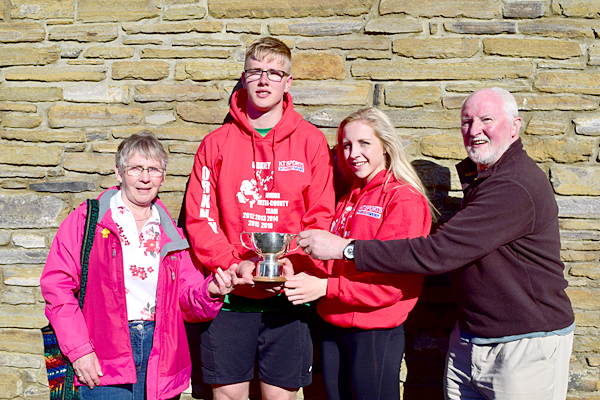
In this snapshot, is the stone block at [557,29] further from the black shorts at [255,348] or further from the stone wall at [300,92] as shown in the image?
the black shorts at [255,348]

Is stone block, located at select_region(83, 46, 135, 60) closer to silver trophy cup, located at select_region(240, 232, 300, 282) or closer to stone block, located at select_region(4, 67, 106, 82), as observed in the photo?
stone block, located at select_region(4, 67, 106, 82)

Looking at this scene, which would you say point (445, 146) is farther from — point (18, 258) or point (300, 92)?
point (18, 258)

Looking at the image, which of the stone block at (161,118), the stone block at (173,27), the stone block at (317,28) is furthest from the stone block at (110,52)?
the stone block at (317,28)

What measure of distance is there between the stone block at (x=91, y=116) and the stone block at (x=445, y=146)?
2121 mm

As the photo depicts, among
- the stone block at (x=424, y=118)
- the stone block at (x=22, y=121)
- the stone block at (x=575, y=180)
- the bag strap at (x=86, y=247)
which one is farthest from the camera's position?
the stone block at (x=22, y=121)

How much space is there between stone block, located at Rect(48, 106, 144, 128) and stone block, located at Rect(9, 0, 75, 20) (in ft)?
2.28

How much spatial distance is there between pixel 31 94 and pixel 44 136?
0.34m

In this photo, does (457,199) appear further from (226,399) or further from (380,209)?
(226,399)

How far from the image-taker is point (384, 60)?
320 cm

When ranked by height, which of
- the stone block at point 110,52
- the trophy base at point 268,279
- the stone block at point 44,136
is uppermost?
the stone block at point 110,52

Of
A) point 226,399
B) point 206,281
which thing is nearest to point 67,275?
point 206,281

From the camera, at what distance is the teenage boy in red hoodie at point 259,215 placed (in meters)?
2.62

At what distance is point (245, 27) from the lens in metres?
3.26

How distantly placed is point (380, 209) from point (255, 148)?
0.86 meters
